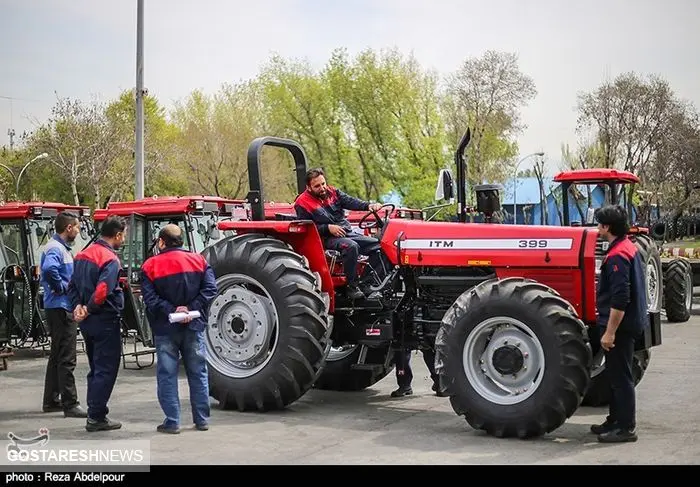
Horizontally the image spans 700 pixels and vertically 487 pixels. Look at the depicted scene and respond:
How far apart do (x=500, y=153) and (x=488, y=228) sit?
3780 centimetres

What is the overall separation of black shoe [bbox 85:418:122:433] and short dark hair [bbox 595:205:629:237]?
4277mm

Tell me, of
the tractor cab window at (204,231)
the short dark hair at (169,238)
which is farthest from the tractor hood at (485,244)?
the tractor cab window at (204,231)

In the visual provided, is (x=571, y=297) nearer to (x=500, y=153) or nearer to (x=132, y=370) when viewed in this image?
(x=132, y=370)

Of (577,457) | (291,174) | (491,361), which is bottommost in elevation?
(577,457)

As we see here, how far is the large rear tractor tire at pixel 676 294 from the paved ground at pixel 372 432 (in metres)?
7.53

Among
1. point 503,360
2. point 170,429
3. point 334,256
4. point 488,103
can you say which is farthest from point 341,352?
point 488,103

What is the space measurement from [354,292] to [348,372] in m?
1.25

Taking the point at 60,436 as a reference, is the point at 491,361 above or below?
above

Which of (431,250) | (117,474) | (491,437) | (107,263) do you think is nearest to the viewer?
(117,474)

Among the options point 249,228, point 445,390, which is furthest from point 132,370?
point 445,390

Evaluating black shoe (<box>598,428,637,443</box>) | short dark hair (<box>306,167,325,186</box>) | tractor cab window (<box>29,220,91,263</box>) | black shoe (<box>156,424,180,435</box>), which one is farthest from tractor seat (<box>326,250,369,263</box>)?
tractor cab window (<box>29,220,91,263</box>)

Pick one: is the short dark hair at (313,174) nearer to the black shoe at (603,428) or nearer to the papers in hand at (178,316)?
the papers in hand at (178,316)

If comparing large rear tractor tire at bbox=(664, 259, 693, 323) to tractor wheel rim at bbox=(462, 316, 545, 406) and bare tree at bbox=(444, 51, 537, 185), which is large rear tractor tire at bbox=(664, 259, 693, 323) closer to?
tractor wheel rim at bbox=(462, 316, 545, 406)

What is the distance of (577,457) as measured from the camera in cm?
709
